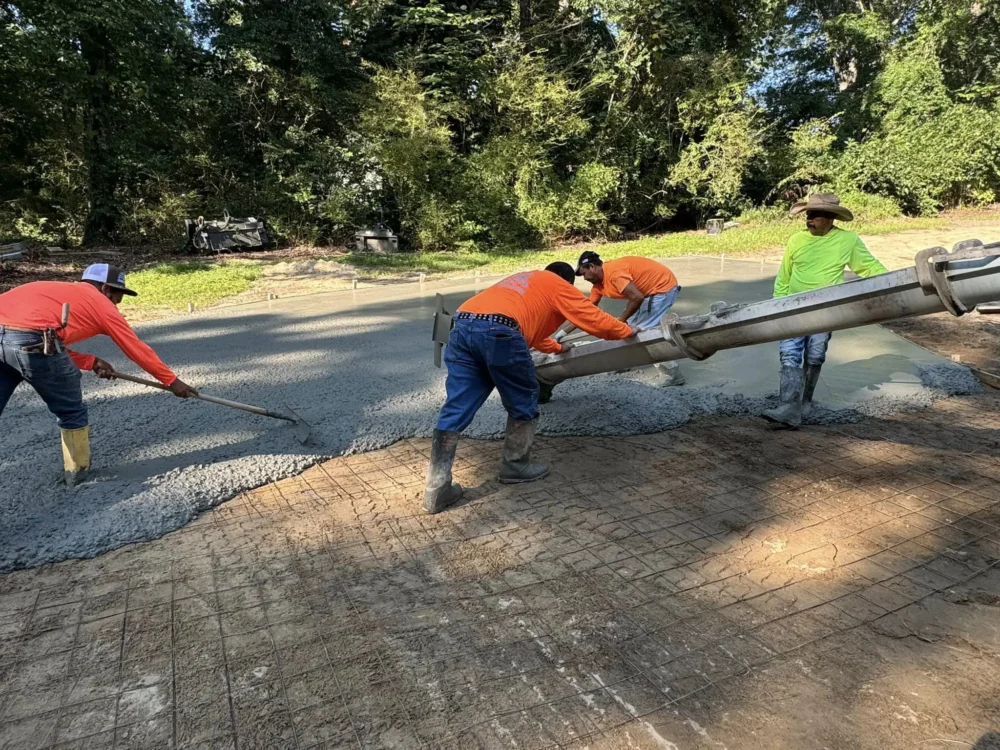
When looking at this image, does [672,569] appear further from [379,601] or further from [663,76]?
[663,76]

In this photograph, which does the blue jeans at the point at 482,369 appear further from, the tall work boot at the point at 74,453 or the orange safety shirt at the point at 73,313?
the tall work boot at the point at 74,453

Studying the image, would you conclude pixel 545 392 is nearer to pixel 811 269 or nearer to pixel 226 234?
pixel 811 269

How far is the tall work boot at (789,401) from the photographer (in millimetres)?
3998

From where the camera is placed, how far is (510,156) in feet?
48.9

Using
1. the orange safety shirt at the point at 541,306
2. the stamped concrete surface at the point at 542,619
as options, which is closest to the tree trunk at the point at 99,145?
the orange safety shirt at the point at 541,306

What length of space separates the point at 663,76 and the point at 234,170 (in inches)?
412

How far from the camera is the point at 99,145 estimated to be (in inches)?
550

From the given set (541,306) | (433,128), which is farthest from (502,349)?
(433,128)

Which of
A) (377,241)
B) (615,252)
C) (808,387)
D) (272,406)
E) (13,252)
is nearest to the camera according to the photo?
(808,387)

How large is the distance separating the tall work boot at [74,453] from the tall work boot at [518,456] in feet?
6.64

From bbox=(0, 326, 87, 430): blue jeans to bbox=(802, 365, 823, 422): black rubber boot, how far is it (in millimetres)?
3980

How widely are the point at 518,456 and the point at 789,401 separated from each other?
1.88 m

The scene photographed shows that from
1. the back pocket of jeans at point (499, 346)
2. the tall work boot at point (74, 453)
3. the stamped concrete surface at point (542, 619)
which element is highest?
the back pocket of jeans at point (499, 346)

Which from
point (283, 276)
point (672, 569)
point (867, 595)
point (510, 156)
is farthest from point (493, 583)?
point (510, 156)
